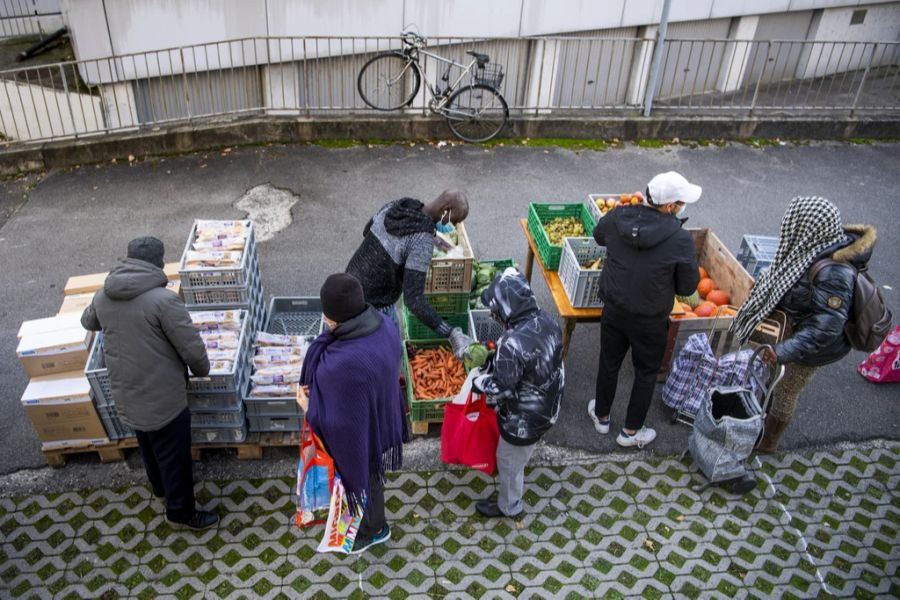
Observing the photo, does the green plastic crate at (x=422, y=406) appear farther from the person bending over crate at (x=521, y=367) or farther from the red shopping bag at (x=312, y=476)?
the red shopping bag at (x=312, y=476)

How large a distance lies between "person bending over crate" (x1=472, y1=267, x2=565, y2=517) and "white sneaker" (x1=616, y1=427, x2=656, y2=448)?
133 cm

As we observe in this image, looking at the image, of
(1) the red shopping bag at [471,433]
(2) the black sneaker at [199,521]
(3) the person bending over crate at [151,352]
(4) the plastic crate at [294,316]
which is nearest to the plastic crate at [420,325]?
(4) the plastic crate at [294,316]

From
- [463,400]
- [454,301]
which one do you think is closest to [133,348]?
[463,400]

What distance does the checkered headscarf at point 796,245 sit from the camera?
15.5ft

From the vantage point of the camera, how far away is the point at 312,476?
4.43 m

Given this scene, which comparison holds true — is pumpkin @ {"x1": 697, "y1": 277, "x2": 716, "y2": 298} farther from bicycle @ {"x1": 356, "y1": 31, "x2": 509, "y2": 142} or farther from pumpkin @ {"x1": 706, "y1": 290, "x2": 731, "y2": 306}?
bicycle @ {"x1": 356, "y1": 31, "x2": 509, "y2": 142}

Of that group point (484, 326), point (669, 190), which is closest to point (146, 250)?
point (484, 326)

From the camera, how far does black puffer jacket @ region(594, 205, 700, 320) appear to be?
4836mm

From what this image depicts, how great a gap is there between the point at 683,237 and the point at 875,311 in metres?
1.35

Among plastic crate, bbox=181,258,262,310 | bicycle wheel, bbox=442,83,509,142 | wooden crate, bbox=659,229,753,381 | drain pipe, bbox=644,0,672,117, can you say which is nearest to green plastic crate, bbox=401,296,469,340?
plastic crate, bbox=181,258,262,310

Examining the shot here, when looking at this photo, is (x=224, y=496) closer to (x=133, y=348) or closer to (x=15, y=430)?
(x=133, y=348)

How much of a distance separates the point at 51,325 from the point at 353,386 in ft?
9.54

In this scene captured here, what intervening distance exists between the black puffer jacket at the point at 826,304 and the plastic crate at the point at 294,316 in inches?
149

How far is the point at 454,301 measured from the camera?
19.8ft
